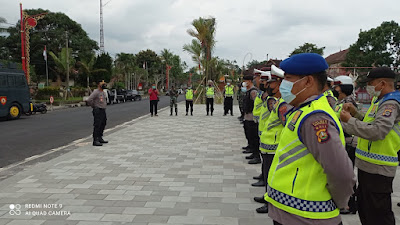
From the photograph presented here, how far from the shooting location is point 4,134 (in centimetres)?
1041

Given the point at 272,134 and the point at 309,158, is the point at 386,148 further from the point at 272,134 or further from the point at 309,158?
the point at 309,158

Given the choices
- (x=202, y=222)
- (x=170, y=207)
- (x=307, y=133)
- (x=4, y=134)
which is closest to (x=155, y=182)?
(x=170, y=207)

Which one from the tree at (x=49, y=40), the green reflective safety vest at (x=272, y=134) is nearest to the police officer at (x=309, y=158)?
the green reflective safety vest at (x=272, y=134)

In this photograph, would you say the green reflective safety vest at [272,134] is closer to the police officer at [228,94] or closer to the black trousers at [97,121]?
the black trousers at [97,121]

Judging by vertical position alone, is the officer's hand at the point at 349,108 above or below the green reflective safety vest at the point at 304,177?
above

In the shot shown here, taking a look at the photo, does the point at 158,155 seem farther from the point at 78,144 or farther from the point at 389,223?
the point at 389,223

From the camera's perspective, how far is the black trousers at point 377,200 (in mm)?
2684

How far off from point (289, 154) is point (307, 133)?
19cm

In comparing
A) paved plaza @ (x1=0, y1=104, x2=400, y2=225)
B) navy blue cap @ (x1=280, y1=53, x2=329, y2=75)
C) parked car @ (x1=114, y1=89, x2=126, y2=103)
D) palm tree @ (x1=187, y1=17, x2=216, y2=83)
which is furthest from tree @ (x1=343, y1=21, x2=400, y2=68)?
navy blue cap @ (x1=280, y1=53, x2=329, y2=75)

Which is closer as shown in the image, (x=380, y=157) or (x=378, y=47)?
(x=380, y=157)

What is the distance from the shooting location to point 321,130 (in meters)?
1.65

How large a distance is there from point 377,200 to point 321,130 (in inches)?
60.7

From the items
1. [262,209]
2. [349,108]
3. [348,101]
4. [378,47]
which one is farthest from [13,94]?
[378,47]

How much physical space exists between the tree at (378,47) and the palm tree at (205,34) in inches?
864
